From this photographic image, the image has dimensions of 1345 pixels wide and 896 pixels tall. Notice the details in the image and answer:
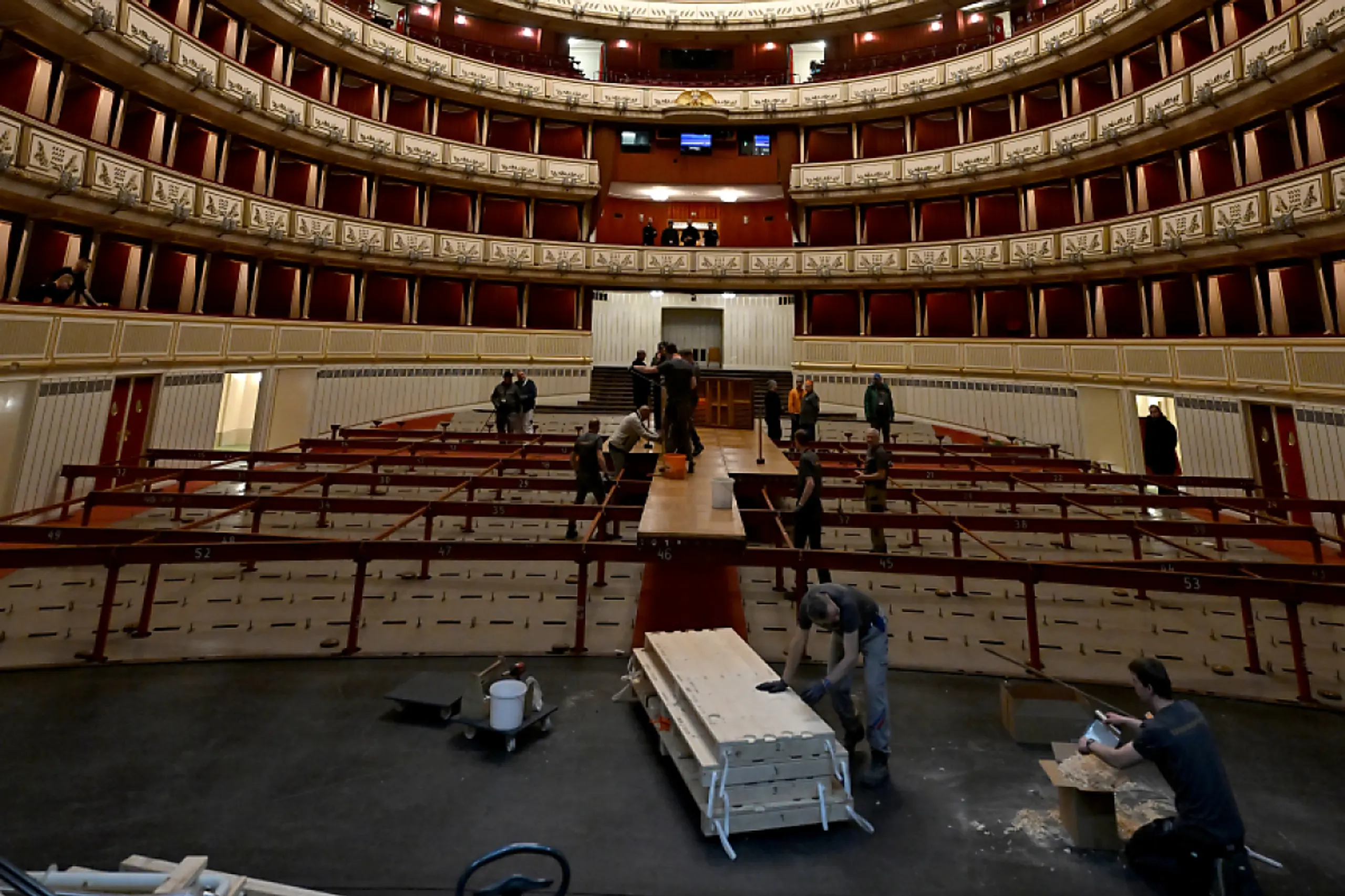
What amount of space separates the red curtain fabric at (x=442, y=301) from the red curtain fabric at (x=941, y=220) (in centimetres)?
1759

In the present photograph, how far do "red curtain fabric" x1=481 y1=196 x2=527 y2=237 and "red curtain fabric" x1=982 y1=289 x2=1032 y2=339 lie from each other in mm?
17926

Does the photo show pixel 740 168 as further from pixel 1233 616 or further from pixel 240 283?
pixel 1233 616

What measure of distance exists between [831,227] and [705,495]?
21.9 meters

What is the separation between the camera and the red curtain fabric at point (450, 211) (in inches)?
948

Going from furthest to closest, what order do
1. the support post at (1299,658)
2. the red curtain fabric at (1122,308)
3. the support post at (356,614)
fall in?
the red curtain fabric at (1122,308) < the support post at (356,614) < the support post at (1299,658)

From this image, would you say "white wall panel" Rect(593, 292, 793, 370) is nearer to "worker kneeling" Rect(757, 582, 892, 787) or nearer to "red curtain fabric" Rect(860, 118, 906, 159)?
"red curtain fabric" Rect(860, 118, 906, 159)

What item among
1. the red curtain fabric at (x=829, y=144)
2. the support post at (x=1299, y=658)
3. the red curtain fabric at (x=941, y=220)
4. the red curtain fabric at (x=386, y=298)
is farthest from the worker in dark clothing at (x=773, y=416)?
the red curtain fabric at (x=829, y=144)

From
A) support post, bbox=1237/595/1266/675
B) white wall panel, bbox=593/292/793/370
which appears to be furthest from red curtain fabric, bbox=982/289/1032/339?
support post, bbox=1237/595/1266/675

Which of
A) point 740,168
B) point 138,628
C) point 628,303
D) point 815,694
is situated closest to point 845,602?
point 815,694

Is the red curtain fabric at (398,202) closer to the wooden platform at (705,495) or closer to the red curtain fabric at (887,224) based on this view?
the wooden platform at (705,495)

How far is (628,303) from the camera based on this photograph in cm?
2630

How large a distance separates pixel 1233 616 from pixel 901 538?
164 inches

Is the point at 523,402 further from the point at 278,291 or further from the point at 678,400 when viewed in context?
the point at 278,291

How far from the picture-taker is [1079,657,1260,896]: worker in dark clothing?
114 inches
